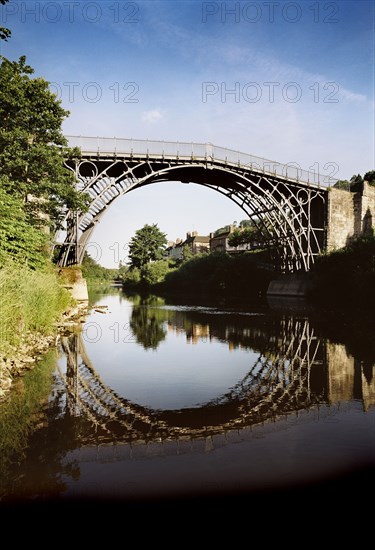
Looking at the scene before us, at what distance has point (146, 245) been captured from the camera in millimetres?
92812

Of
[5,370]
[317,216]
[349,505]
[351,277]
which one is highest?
[317,216]

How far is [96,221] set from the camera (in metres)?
31.8

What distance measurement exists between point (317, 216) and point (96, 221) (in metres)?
26.0

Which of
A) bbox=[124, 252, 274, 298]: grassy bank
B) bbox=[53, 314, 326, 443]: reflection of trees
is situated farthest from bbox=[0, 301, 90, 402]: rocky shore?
bbox=[124, 252, 274, 298]: grassy bank

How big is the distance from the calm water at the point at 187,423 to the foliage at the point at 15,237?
5856 mm

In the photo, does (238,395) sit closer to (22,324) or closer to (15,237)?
(22,324)

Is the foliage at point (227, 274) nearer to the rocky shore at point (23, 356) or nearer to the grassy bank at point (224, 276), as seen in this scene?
the grassy bank at point (224, 276)

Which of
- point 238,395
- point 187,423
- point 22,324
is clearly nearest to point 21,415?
point 187,423

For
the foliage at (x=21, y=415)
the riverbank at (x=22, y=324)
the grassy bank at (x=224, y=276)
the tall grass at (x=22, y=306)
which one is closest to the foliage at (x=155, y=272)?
the grassy bank at (x=224, y=276)

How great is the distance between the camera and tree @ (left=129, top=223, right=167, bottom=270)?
92250 mm

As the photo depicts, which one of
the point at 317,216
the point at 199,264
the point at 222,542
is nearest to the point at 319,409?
the point at 222,542

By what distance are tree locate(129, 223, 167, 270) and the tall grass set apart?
7702 centimetres

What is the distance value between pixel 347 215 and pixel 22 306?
1604 inches

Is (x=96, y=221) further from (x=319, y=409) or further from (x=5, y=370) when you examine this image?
(x=319, y=409)
